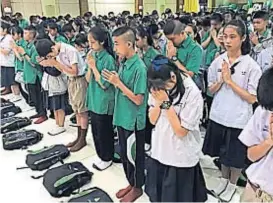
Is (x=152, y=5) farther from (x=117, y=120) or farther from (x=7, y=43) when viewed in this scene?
(x=117, y=120)

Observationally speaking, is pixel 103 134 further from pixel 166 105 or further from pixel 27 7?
pixel 27 7

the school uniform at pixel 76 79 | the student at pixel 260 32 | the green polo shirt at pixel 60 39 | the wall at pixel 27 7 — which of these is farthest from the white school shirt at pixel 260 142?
the wall at pixel 27 7

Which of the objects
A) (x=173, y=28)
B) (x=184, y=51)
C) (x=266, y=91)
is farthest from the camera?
(x=184, y=51)

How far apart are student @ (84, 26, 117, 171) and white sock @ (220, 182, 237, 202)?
1.04 meters

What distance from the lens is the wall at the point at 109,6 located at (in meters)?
11.9

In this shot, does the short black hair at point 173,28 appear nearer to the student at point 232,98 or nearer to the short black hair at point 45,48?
the student at point 232,98

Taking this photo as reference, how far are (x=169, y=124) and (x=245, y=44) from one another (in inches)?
32.8

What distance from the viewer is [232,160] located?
2.24 metres

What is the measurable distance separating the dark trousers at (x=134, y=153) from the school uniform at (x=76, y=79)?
0.94m

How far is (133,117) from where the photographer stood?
7.40ft

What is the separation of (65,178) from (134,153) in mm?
682

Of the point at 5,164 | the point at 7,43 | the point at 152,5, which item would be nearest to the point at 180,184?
the point at 5,164

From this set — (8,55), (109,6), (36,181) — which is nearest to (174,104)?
(36,181)

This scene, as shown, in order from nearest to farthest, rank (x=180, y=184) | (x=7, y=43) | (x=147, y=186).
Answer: (x=180, y=184), (x=147, y=186), (x=7, y=43)
